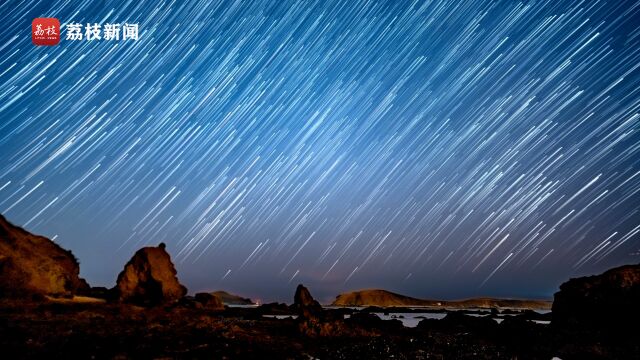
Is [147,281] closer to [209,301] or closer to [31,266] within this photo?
[209,301]

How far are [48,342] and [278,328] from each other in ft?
66.5

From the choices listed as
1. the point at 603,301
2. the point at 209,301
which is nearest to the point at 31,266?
the point at 209,301

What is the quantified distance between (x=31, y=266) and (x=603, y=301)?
64614 millimetres

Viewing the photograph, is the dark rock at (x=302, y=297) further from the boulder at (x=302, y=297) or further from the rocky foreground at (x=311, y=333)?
the rocky foreground at (x=311, y=333)

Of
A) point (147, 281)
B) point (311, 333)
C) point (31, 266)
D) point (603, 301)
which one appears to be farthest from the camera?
point (147, 281)

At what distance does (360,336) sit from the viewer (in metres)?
35.4

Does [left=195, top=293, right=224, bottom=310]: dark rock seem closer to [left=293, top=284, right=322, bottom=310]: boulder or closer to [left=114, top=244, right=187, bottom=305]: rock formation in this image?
[left=114, top=244, right=187, bottom=305]: rock formation

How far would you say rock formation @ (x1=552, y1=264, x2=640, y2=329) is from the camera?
107 ft

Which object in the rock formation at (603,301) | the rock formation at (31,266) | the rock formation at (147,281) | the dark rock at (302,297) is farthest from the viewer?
the dark rock at (302,297)

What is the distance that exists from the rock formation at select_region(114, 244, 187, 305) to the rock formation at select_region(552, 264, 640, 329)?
5908cm

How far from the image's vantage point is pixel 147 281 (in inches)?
2680

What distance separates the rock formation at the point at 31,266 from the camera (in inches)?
1869

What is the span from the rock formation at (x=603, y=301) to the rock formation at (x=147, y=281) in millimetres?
59081

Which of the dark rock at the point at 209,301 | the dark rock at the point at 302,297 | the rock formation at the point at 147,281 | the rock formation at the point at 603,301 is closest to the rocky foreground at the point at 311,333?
the rock formation at the point at 603,301
